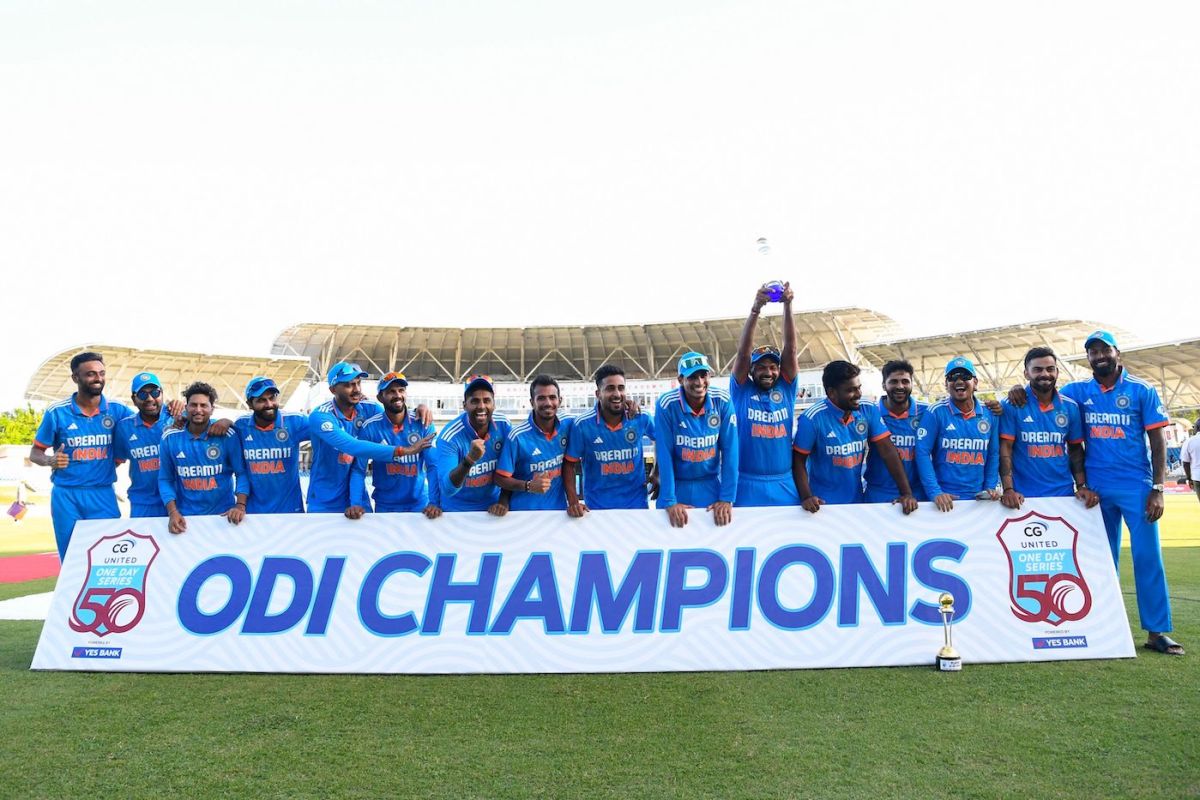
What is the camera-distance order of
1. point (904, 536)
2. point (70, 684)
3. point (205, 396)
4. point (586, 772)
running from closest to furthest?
point (586, 772) → point (70, 684) → point (904, 536) → point (205, 396)

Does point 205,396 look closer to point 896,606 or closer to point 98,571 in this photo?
point 98,571

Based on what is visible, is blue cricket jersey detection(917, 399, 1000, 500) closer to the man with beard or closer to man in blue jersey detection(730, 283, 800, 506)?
man in blue jersey detection(730, 283, 800, 506)

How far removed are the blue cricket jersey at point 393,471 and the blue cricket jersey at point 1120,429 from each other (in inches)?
186

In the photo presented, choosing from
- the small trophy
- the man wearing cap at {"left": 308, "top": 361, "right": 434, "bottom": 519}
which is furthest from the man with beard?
the small trophy

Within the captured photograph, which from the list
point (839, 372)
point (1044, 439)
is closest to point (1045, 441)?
point (1044, 439)

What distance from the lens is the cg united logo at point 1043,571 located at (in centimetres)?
471

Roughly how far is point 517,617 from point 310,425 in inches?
85.3

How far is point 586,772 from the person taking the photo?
3.04m

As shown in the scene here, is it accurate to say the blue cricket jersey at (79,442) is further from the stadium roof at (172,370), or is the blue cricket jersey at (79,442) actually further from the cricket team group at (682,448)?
the stadium roof at (172,370)

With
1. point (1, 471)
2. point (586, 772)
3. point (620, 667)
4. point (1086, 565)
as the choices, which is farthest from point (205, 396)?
point (1, 471)

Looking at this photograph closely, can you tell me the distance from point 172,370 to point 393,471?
40.0 m

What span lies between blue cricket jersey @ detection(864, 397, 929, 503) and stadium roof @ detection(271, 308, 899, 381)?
120 ft

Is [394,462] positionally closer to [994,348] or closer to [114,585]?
[114,585]

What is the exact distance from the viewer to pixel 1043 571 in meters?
4.79
